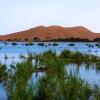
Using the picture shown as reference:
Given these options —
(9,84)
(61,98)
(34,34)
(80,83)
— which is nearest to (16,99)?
(61,98)

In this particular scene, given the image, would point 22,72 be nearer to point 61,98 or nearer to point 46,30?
point 61,98

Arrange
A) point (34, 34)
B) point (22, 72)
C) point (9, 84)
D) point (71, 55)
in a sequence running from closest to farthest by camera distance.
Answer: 1. point (9, 84)
2. point (22, 72)
3. point (71, 55)
4. point (34, 34)

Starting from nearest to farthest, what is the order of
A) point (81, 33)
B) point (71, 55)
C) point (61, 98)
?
point (61, 98)
point (71, 55)
point (81, 33)

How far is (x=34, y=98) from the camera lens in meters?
10.0

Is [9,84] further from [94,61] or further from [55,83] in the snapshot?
[94,61]

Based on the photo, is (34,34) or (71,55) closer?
(71,55)

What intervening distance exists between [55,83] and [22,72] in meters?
2.94

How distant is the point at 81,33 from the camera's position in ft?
526

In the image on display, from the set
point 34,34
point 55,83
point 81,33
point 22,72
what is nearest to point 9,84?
point 22,72

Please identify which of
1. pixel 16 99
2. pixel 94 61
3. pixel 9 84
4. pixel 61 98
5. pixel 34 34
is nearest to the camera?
pixel 16 99

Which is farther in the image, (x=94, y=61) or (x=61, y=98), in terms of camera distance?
(x=94, y=61)

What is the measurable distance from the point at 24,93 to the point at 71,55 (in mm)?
17582

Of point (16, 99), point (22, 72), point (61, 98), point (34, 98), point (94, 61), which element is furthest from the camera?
point (94, 61)

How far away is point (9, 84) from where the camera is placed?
1155 centimetres
